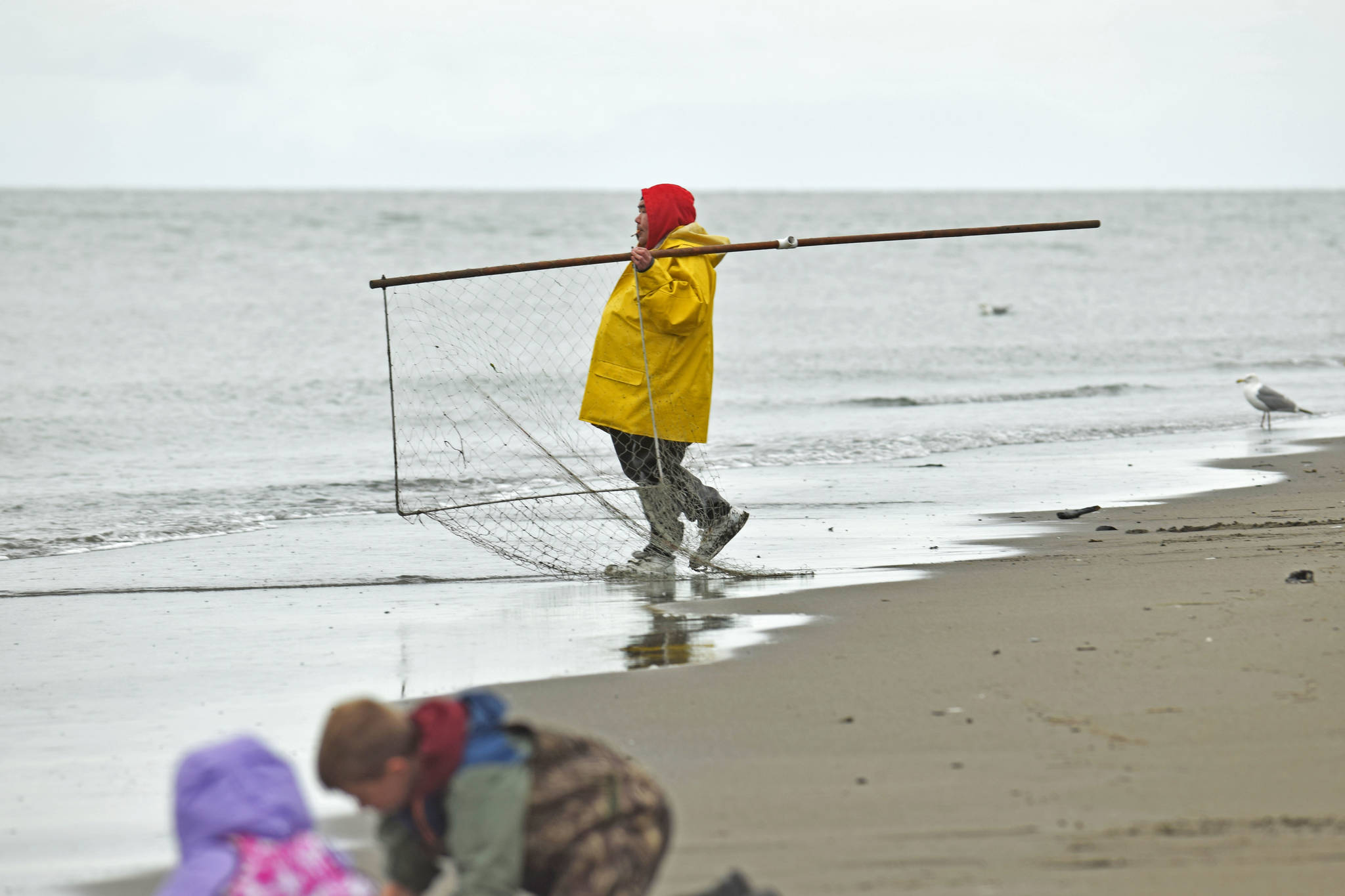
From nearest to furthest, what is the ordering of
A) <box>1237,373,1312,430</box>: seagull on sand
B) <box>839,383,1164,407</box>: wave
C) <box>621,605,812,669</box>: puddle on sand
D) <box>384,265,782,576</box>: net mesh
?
1. <box>621,605,812,669</box>: puddle on sand
2. <box>384,265,782,576</box>: net mesh
3. <box>1237,373,1312,430</box>: seagull on sand
4. <box>839,383,1164,407</box>: wave

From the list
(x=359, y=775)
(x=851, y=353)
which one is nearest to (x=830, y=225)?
(x=851, y=353)

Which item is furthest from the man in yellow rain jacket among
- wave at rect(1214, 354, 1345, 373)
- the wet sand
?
wave at rect(1214, 354, 1345, 373)

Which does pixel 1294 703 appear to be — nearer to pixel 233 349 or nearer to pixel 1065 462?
pixel 1065 462

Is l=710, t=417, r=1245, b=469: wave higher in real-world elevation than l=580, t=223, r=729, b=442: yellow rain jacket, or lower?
lower

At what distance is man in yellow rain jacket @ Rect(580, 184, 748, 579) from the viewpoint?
6.26 meters

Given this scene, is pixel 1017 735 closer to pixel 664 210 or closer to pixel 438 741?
pixel 438 741

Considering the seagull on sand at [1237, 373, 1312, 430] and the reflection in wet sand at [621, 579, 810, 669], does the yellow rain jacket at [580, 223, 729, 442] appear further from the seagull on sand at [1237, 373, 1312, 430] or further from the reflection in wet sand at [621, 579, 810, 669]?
the seagull on sand at [1237, 373, 1312, 430]

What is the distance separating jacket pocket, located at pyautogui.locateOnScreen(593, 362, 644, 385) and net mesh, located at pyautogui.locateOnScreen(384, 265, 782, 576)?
0.41 ft

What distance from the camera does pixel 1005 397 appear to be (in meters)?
16.6

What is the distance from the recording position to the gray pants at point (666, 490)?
21.3 feet

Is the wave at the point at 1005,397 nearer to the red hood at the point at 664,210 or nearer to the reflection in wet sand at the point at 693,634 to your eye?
the red hood at the point at 664,210

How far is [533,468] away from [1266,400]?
6689mm

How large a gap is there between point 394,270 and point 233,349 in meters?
18.2

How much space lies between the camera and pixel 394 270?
40438 millimetres
